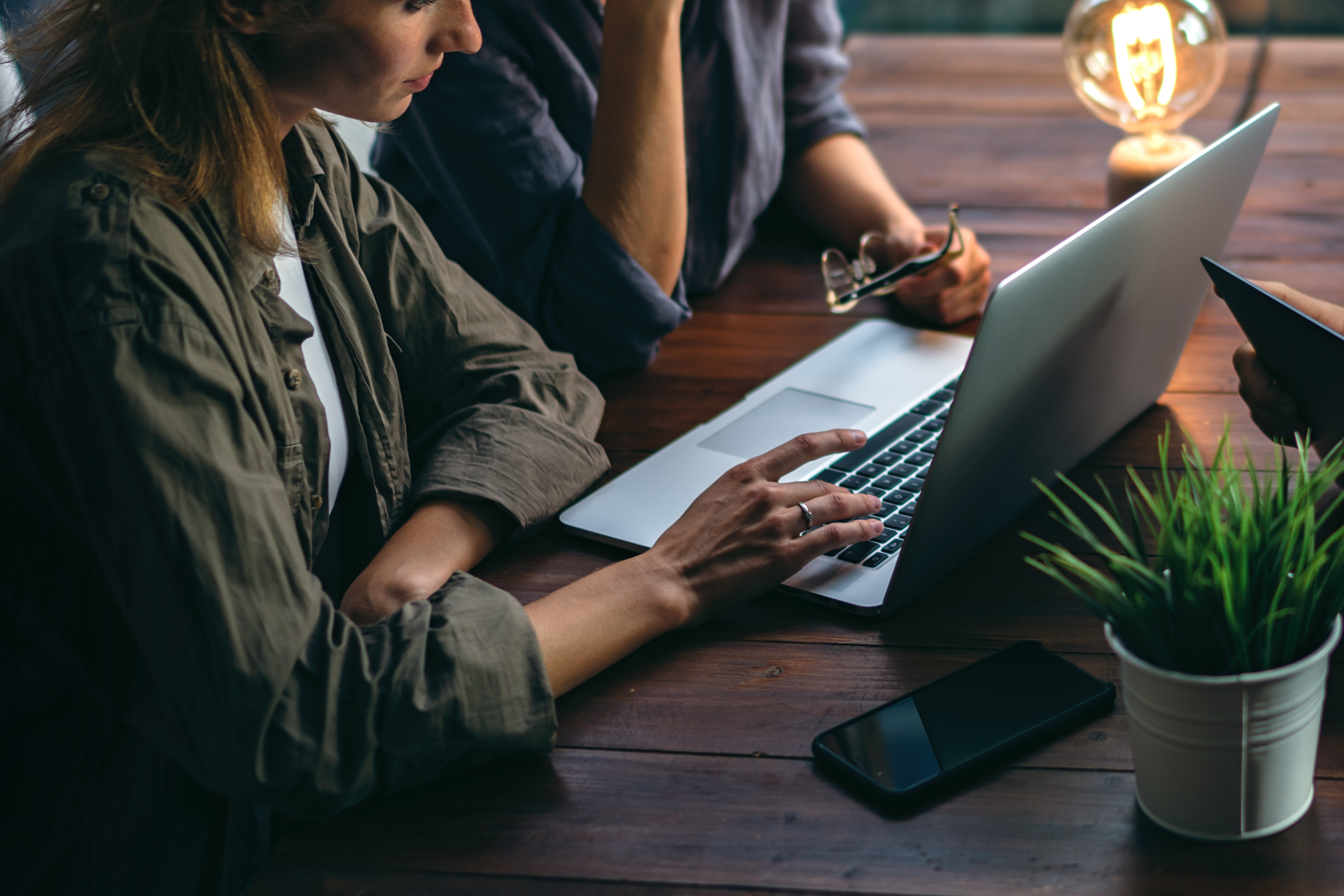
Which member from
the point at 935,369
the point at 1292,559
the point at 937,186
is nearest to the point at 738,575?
the point at 1292,559

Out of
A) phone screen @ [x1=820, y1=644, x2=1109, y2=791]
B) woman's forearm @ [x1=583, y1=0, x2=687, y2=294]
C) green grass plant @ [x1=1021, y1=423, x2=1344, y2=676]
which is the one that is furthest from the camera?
woman's forearm @ [x1=583, y1=0, x2=687, y2=294]

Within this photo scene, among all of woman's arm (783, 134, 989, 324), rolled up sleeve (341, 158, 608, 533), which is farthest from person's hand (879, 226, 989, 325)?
rolled up sleeve (341, 158, 608, 533)

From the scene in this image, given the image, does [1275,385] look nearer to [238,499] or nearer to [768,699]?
[768,699]

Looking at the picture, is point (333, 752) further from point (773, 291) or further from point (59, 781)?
point (773, 291)

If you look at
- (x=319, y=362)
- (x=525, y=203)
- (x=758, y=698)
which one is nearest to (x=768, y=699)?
(x=758, y=698)

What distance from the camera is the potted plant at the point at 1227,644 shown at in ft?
1.66

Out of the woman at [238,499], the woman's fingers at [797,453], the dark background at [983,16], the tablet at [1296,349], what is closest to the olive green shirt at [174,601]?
the woman at [238,499]

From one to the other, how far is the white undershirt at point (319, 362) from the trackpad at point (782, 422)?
1.00 ft

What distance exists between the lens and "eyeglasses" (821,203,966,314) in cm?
117

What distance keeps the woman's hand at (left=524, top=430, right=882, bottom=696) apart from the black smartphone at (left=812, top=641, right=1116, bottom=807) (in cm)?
14

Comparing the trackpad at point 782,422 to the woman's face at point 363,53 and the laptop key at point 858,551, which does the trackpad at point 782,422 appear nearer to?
the laptop key at point 858,551

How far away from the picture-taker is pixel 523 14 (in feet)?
3.84

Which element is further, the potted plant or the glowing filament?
the glowing filament

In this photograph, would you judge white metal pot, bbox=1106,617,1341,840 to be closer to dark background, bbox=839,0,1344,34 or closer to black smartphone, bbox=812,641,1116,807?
black smartphone, bbox=812,641,1116,807
